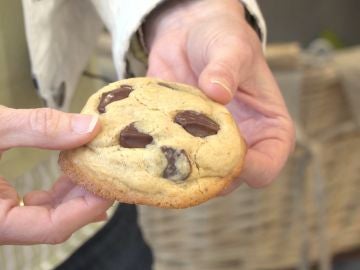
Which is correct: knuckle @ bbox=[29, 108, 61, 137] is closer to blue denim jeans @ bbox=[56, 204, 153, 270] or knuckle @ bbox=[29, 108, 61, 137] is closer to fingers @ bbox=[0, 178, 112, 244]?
fingers @ bbox=[0, 178, 112, 244]

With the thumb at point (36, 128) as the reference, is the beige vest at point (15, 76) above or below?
below

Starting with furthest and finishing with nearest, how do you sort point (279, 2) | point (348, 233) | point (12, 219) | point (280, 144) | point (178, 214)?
point (279, 2)
point (348, 233)
point (178, 214)
point (280, 144)
point (12, 219)

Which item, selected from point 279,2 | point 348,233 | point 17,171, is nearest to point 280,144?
point 17,171

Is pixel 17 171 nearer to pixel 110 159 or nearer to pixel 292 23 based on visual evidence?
pixel 110 159

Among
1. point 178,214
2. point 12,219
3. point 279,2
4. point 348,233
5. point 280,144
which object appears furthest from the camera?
point 279,2

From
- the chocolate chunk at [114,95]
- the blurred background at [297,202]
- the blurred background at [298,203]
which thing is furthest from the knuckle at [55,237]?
the blurred background at [298,203]

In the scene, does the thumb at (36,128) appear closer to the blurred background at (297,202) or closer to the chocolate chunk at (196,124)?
the chocolate chunk at (196,124)
